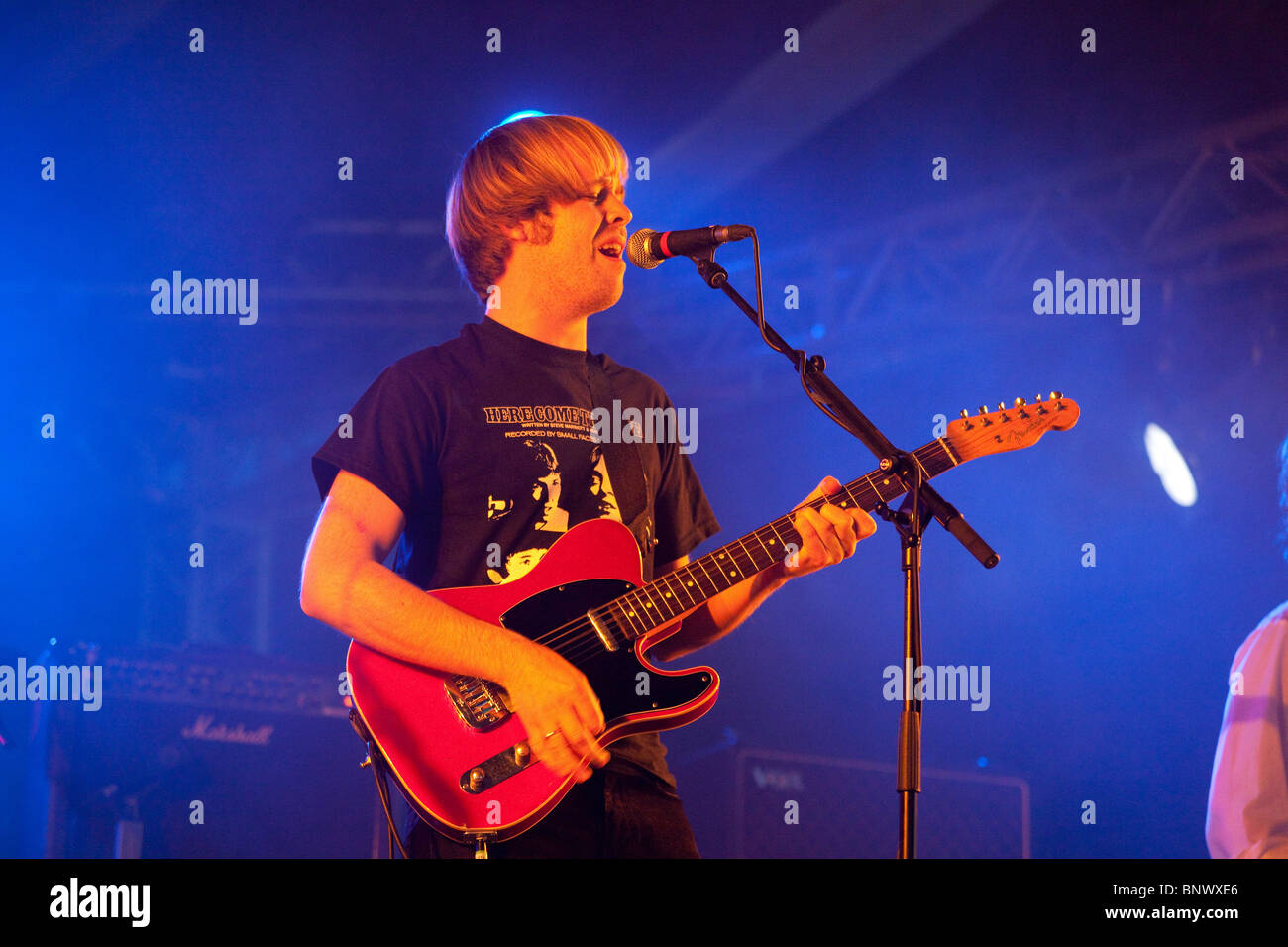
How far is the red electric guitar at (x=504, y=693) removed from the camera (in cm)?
201

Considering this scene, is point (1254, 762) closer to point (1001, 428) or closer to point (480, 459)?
point (1001, 428)

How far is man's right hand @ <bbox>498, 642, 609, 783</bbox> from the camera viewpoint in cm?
204

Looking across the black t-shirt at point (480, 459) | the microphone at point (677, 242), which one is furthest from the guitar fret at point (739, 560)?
the microphone at point (677, 242)

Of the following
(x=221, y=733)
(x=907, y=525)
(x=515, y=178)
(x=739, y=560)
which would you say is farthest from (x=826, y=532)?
(x=221, y=733)

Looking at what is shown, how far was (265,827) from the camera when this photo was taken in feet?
11.3

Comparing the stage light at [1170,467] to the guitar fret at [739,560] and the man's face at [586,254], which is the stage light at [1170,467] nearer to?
the guitar fret at [739,560]

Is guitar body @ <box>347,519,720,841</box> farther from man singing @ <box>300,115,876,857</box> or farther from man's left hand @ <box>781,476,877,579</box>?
man's left hand @ <box>781,476,877,579</box>

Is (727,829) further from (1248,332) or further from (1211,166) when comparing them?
(1211,166)

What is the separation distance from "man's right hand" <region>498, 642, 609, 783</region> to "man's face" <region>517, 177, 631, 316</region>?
37.8 inches

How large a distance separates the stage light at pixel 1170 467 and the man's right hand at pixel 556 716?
3709mm

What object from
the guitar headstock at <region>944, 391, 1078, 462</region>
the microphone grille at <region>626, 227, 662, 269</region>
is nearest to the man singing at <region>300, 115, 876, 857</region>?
the microphone grille at <region>626, 227, 662, 269</region>

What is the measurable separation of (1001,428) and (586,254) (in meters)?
1.13

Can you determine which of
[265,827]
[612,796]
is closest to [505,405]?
[612,796]
